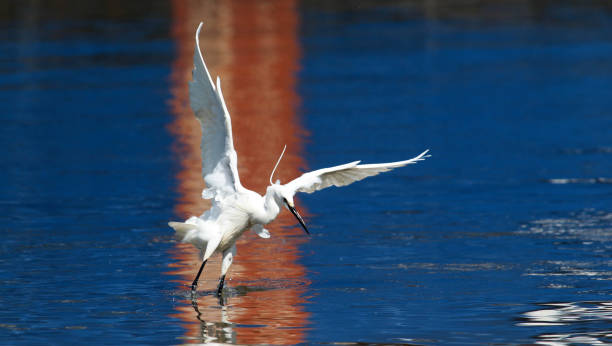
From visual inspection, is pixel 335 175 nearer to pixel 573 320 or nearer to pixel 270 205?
pixel 270 205

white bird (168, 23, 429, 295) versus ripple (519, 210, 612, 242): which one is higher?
white bird (168, 23, 429, 295)

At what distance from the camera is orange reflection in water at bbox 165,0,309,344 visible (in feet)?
37.5

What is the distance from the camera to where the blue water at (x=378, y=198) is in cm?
1151

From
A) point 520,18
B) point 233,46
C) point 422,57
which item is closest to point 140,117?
point 422,57

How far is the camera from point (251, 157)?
21047 mm

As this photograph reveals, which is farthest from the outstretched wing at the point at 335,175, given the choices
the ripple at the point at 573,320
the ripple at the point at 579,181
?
the ripple at the point at 579,181

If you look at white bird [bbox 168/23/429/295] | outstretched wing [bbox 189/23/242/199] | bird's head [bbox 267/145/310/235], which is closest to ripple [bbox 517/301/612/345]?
white bird [bbox 168/23/429/295]

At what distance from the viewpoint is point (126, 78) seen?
1296 inches

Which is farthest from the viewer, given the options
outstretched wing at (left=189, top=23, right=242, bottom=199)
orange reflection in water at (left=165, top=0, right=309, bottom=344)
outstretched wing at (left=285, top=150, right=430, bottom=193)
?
outstretched wing at (left=285, top=150, right=430, bottom=193)

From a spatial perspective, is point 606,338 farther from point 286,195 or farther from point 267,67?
point 267,67

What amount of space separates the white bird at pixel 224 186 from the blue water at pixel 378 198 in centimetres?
64

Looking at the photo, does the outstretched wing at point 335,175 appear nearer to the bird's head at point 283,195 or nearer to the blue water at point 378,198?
the bird's head at point 283,195

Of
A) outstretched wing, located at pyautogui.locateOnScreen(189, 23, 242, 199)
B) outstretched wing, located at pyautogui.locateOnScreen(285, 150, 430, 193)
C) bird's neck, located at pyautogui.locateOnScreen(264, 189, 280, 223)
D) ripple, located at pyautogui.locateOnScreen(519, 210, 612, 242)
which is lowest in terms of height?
ripple, located at pyautogui.locateOnScreen(519, 210, 612, 242)

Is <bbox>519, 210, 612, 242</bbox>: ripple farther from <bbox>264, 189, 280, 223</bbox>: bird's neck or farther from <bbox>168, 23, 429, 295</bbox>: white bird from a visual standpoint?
<bbox>264, 189, 280, 223</bbox>: bird's neck
